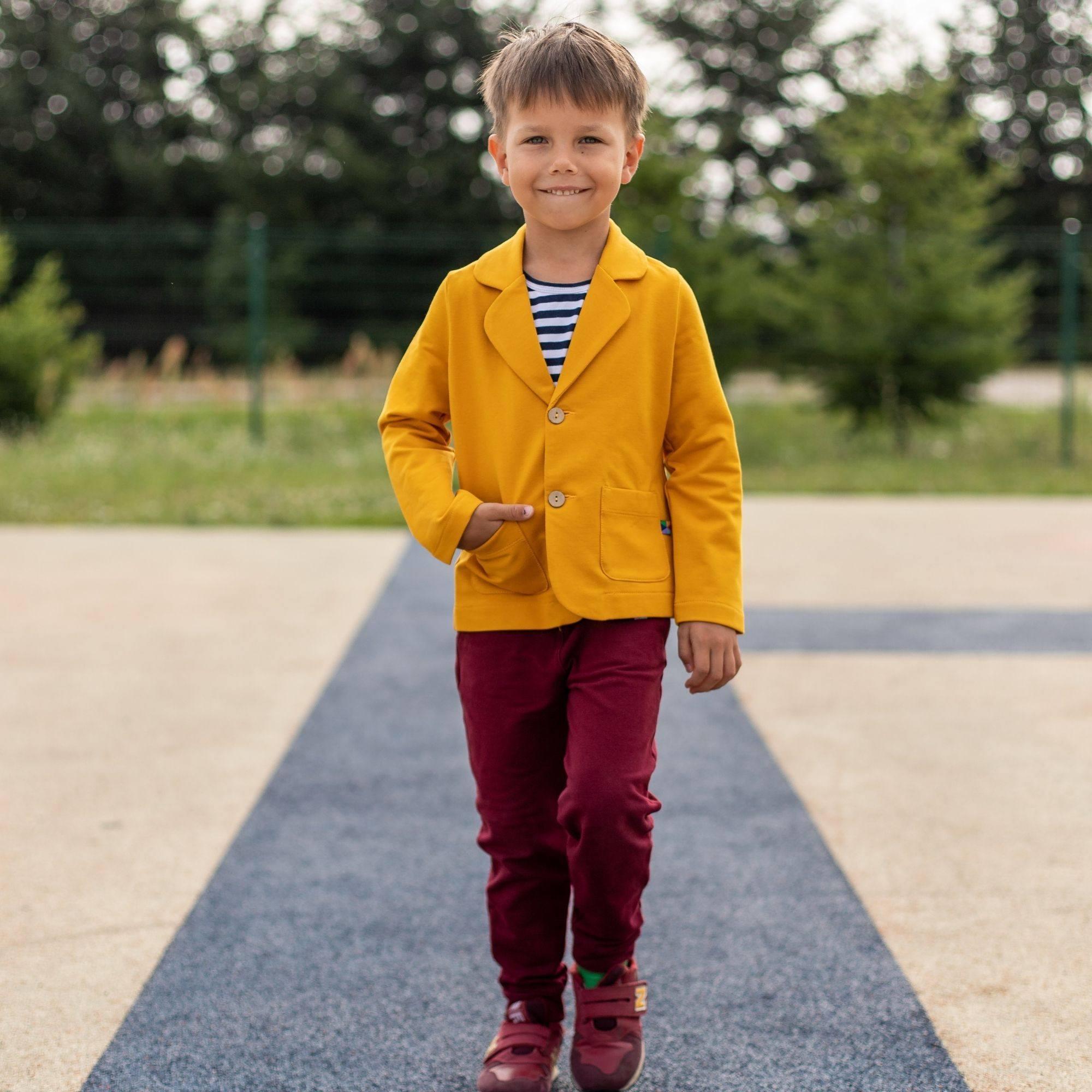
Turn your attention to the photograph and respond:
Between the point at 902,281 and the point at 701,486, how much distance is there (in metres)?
11.6

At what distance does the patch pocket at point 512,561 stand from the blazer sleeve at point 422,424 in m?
0.06

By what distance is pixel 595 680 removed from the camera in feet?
6.62

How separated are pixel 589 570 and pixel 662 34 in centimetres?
3813

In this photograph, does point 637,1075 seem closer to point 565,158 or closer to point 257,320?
point 565,158

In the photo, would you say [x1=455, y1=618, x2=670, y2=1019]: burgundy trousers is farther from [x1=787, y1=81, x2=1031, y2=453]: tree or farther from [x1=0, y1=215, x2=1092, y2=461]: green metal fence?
[x1=0, y1=215, x2=1092, y2=461]: green metal fence

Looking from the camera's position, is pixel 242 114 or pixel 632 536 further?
pixel 242 114

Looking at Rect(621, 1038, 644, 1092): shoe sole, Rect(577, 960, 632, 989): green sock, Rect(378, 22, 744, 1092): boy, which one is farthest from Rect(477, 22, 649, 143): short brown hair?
Rect(621, 1038, 644, 1092): shoe sole

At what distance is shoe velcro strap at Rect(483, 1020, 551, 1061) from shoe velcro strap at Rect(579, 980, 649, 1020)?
7 centimetres

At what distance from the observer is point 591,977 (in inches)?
82.5

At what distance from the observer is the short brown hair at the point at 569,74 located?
77.9 inches

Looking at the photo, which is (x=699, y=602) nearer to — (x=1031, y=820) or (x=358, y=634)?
(x=1031, y=820)

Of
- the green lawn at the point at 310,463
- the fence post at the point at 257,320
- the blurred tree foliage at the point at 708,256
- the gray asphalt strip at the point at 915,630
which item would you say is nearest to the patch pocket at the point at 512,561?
the gray asphalt strip at the point at 915,630

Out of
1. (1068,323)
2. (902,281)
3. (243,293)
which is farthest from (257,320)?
(243,293)

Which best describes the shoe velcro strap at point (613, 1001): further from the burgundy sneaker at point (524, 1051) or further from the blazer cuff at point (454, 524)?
the blazer cuff at point (454, 524)
